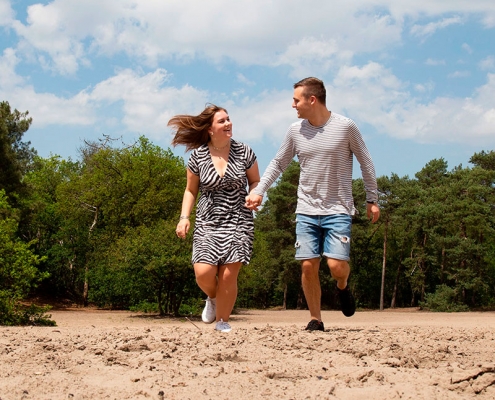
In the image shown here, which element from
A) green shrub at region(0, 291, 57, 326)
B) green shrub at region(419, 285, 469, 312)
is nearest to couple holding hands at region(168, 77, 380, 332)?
green shrub at region(0, 291, 57, 326)

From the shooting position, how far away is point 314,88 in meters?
6.07

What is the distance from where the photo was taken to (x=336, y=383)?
11.4 feet

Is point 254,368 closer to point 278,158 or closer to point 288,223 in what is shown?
point 278,158

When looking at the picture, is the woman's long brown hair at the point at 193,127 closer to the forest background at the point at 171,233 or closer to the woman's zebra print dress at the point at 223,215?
the woman's zebra print dress at the point at 223,215

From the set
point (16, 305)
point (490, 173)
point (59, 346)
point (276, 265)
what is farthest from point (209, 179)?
point (276, 265)

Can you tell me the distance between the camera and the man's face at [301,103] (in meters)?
6.04


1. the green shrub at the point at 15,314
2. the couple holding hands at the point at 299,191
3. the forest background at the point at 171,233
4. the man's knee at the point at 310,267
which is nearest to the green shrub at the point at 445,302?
the forest background at the point at 171,233

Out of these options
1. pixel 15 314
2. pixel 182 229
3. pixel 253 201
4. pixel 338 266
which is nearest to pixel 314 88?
pixel 253 201

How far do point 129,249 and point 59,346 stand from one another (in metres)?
22.5

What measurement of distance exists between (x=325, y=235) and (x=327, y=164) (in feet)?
2.24

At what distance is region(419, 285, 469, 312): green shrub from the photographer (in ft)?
129

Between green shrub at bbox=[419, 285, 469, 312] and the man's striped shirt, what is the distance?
117 ft

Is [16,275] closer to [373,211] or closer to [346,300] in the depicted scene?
[346,300]

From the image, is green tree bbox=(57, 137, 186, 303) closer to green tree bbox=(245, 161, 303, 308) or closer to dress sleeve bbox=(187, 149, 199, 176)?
green tree bbox=(245, 161, 303, 308)
